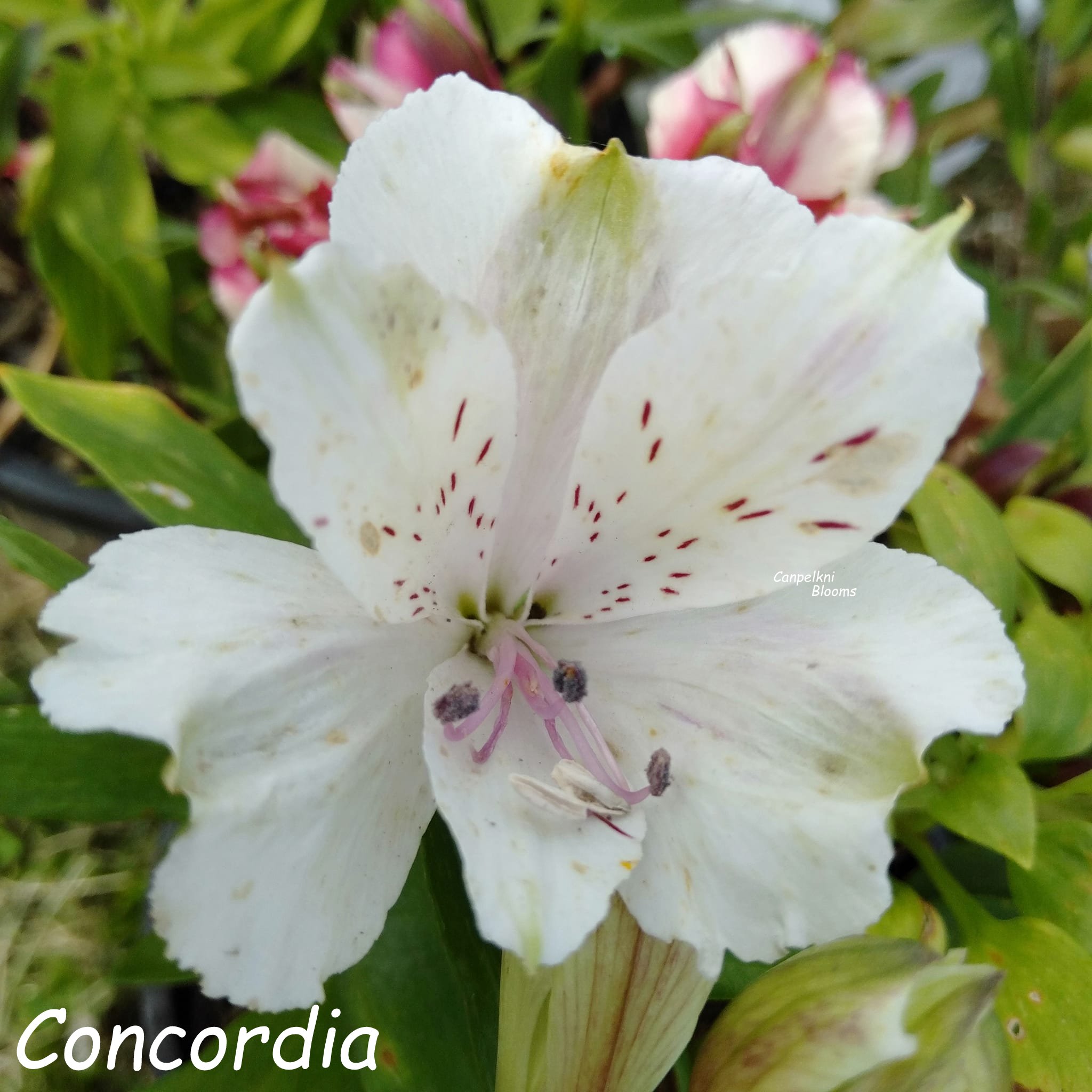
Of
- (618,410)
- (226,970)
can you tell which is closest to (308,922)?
(226,970)

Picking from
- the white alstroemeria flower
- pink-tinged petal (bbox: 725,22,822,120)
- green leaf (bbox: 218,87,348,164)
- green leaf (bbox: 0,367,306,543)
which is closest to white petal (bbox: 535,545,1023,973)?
the white alstroemeria flower

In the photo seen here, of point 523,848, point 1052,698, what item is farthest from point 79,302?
point 1052,698

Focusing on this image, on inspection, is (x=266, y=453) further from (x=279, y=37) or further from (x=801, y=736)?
(x=801, y=736)

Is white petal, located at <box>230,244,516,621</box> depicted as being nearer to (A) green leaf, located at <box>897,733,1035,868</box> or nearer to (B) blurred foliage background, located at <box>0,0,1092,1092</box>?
(B) blurred foliage background, located at <box>0,0,1092,1092</box>

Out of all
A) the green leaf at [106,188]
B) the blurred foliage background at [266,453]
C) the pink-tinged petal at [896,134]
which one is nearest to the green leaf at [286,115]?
the blurred foliage background at [266,453]

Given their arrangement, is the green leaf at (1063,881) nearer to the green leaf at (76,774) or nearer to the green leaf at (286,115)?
the green leaf at (76,774)

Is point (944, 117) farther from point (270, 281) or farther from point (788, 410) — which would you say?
point (270, 281)

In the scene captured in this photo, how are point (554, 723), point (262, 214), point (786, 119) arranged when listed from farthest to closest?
point (262, 214) < point (786, 119) < point (554, 723)
